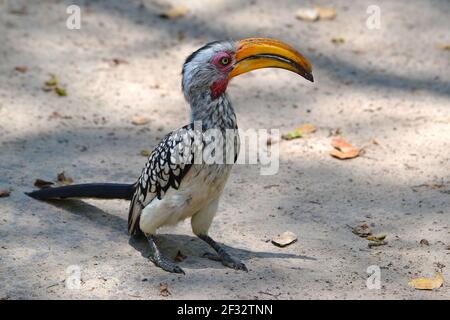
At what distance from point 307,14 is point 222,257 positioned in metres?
5.03

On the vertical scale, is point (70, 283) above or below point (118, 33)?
below

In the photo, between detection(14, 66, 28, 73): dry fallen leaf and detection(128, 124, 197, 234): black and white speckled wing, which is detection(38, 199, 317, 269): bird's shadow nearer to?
detection(128, 124, 197, 234): black and white speckled wing

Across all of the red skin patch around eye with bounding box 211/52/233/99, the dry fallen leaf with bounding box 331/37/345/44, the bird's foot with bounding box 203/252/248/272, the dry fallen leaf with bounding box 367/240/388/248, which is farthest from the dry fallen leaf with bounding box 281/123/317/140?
the red skin patch around eye with bounding box 211/52/233/99

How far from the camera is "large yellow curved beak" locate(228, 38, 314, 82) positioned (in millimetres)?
5520

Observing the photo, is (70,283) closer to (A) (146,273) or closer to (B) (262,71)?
(A) (146,273)

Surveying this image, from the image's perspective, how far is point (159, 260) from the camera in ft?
18.7

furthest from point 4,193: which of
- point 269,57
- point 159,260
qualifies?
point 269,57

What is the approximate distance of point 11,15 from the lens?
9.91 meters

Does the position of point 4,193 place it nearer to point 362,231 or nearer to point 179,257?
point 179,257

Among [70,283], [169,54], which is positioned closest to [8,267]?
[70,283]

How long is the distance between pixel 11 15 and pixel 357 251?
5.76 meters

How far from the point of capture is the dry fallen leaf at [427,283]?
537 cm

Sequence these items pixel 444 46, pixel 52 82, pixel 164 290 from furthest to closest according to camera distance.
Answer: pixel 444 46
pixel 52 82
pixel 164 290

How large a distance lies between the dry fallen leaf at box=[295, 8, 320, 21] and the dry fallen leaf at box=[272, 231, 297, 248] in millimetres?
4451
